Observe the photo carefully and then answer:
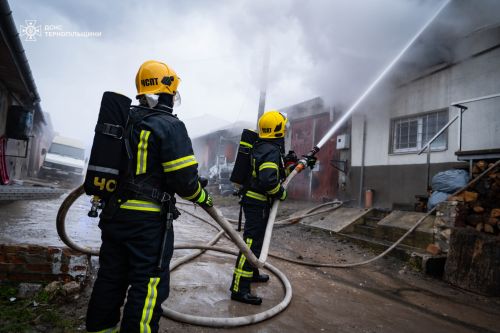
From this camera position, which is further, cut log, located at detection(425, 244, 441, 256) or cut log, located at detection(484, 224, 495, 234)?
cut log, located at detection(425, 244, 441, 256)

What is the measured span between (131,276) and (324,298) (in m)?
2.40

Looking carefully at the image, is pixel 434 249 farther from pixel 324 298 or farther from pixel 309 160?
pixel 309 160

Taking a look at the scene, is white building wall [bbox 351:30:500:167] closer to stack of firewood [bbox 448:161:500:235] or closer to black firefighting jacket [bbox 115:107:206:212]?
stack of firewood [bbox 448:161:500:235]

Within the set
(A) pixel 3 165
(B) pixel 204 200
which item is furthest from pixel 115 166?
(A) pixel 3 165

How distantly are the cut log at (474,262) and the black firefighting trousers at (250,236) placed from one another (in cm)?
290

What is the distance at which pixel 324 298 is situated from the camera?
354 centimetres

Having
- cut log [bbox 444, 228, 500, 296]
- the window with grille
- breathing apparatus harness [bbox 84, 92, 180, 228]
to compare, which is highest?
the window with grille

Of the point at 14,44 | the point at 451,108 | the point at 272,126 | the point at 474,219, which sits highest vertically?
the point at 14,44

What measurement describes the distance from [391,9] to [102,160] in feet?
24.4

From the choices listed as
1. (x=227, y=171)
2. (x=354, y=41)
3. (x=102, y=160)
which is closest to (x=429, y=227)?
(x=354, y=41)

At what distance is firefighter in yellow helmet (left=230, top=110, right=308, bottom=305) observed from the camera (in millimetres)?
3188

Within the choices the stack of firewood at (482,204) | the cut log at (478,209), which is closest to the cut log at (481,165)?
the stack of firewood at (482,204)

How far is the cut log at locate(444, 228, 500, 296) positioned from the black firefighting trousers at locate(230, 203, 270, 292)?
290 cm

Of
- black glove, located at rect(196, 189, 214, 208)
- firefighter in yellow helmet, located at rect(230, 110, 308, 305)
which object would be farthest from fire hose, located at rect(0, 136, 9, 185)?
black glove, located at rect(196, 189, 214, 208)
